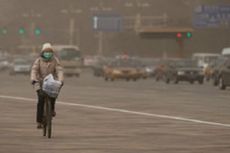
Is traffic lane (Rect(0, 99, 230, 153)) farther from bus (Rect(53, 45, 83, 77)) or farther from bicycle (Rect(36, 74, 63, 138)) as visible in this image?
bus (Rect(53, 45, 83, 77))

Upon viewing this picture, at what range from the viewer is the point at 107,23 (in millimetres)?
115688

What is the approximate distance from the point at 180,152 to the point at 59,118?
32.0ft

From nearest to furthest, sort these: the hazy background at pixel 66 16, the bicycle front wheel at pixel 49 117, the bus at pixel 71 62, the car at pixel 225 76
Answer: the bicycle front wheel at pixel 49 117 → the car at pixel 225 76 → the bus at pixel 71 62 → the hazy background at pixel 66 16

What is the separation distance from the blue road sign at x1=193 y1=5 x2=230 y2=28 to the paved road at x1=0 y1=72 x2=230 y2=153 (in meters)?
52.7

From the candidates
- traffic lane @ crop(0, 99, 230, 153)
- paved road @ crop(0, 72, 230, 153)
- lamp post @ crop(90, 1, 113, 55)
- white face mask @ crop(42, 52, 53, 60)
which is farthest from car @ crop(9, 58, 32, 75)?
lamp post @ crop(90, 1, 113, 55)

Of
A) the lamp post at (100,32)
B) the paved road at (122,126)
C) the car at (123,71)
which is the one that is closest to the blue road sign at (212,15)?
the car at (123,71)

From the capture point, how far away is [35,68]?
2055 centimetres

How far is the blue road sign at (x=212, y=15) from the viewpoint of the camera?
291 feet

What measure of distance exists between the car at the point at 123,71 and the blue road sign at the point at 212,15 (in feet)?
73.1

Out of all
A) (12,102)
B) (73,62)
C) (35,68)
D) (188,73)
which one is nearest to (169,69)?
(188,73)

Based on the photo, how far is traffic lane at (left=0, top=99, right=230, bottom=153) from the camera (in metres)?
17.7

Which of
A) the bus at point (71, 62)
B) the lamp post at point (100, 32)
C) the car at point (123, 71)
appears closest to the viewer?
the car at point (123, 71)

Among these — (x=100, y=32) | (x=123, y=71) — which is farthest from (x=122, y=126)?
(x=100, y=32)

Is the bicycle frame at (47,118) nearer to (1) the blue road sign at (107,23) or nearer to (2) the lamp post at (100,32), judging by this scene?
(1) the blue road sign at (107,23)
